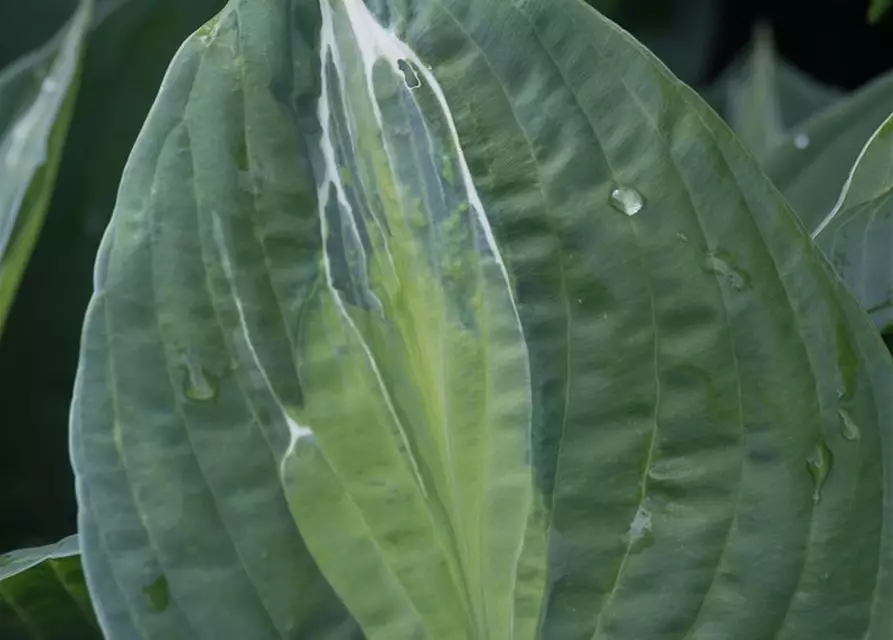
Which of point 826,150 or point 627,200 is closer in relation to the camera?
point 627,200

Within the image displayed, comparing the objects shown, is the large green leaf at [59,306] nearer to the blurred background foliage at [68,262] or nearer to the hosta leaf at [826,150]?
the blurred background foliage at [68,262]

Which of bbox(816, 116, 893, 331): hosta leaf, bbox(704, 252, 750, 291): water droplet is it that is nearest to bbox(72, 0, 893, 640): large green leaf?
bbox(704, 252, 750, 291): water droplet

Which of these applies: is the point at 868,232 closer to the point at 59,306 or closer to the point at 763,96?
the point at 763,96

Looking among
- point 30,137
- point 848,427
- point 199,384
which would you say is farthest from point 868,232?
point 30,137

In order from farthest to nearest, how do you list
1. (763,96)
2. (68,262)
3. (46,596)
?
1. (763,96)
2. (68,262)
3. (46,596)

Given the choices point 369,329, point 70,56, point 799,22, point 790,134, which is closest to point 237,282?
point 369,329

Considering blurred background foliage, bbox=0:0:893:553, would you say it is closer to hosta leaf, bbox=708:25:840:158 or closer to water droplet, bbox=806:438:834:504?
hosta leaf, bbox=708:25:840:158
